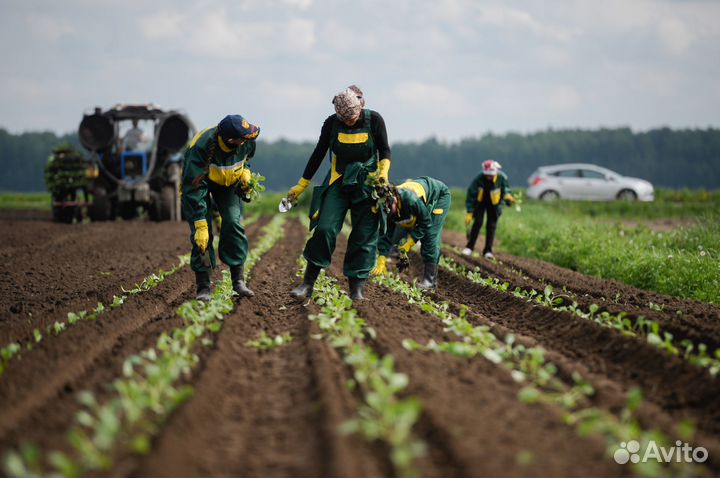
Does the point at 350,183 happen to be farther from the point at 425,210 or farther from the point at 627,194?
the point at 627,194

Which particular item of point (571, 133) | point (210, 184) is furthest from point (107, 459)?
point (571, 133)

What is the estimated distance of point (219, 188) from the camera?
6684mm

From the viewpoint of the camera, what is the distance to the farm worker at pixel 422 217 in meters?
7.39

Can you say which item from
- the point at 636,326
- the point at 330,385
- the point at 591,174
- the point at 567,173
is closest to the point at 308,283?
the point at 636,326

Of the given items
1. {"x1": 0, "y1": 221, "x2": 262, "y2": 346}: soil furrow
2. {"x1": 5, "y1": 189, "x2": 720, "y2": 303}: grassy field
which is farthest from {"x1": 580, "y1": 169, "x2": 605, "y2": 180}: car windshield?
{"x1": 0, "y1": 221, "x2": 262, "y2": 346}: soil furrow

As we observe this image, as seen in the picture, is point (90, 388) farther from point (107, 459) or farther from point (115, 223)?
point (115, 223)

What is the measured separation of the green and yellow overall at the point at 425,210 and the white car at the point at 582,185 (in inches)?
738

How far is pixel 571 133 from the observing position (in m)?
77.9

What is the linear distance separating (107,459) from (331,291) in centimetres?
426

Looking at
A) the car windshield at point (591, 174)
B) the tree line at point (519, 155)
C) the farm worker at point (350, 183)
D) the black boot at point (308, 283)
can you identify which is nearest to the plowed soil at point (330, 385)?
the black boot at point (308, 283)

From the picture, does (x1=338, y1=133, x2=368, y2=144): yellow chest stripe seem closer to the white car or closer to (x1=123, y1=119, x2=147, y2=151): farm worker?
(x1=123, y1=119, x2=147, y2=151): farm worker

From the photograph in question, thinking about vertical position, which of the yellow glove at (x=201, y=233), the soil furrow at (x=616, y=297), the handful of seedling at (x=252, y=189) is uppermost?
the handful of seedling at (x=252, y=189)

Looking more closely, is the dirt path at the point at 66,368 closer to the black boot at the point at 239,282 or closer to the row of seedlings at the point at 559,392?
the black boot at the point at 239,282

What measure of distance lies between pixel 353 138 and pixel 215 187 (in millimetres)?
1308
